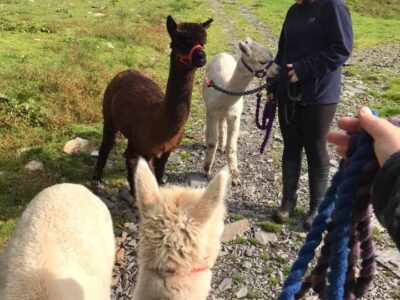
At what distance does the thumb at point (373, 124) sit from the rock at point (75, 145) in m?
5.21

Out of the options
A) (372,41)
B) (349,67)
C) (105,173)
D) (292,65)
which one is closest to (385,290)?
(292,65)

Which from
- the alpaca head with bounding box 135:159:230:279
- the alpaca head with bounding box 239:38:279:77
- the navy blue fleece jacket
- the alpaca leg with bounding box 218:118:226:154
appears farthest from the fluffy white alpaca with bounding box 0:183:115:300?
the alpaca leg with bounding box 218:118:226:154

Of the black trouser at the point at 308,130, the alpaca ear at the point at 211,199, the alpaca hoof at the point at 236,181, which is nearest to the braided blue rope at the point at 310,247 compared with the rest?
the alpaca ear at the point at 211,199

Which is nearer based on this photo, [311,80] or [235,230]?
[311,80]

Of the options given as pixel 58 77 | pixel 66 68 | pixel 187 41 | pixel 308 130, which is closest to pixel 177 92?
pixel 187 41

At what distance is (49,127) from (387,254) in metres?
4.84

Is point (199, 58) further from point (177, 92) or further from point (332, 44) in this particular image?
point (332, 44)

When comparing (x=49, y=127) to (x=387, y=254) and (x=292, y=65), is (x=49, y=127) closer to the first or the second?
(x=292, y=65)

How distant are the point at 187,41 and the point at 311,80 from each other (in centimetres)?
128

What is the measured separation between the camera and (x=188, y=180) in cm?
590

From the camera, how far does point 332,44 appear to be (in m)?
4.12

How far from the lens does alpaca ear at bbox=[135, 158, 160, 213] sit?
2.23m

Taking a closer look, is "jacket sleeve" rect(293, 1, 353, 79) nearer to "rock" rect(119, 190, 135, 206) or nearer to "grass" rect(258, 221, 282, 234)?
"grass" rect(258, 221, 282, 234)

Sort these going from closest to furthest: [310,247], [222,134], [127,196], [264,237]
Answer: [310,247] < [264,237] < [127,196] < [222,134]
